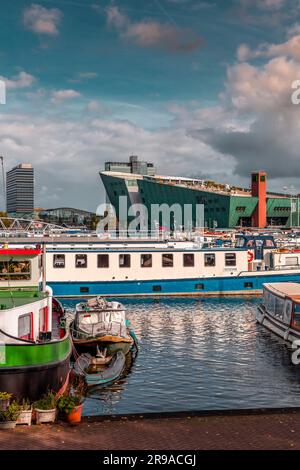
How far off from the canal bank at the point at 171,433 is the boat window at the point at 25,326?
5.29 meters

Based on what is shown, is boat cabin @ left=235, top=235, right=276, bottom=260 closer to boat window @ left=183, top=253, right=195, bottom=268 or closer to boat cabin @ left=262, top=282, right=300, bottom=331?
boat window @ left=183, top=253, right=195, bottom=268

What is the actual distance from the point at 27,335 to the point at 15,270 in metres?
4.59

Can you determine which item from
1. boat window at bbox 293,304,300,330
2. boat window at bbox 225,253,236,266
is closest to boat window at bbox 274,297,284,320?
boat window at bbox 293,304,300,330

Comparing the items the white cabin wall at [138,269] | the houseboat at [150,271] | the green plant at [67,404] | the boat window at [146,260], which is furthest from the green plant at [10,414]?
the boat window at [146,260]

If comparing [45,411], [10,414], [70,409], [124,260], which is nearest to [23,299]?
[45,411]

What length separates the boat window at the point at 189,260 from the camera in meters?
57.8

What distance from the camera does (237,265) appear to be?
59031 mm

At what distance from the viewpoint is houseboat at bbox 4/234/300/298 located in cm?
5594

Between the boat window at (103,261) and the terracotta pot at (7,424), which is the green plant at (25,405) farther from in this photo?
the boat window at (103,261)

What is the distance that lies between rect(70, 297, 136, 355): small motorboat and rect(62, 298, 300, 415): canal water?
4.20 ft

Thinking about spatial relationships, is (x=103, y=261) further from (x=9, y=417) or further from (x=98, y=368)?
(x=9, y=417)

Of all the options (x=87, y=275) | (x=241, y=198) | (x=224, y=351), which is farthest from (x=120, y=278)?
(x=241, y=198)

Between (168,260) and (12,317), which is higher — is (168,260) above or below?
above

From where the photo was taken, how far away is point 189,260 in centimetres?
5791
